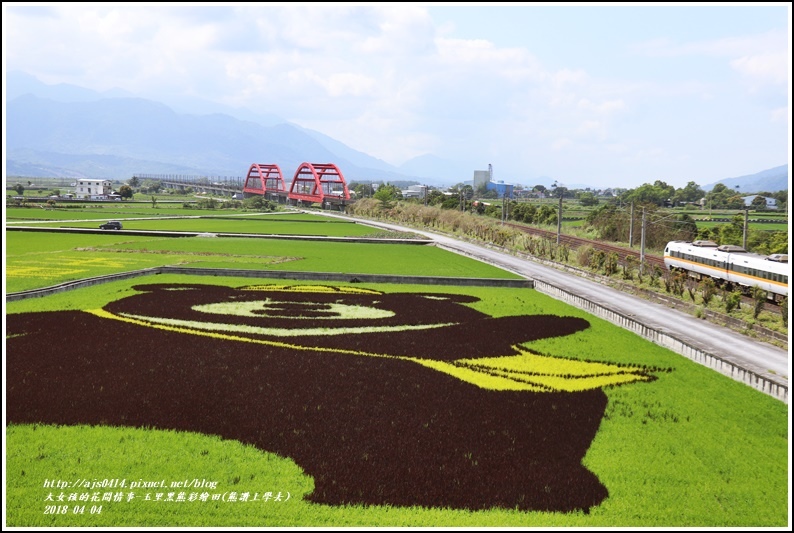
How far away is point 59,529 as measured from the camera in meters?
10.9

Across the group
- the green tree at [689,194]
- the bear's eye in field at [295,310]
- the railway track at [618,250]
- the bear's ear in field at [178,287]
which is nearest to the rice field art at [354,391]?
the bear's eye in field at [295,310]

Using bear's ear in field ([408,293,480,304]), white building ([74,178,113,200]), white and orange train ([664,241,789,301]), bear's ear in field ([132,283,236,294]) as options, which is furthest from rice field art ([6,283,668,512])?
white building ([74,178,113,200])

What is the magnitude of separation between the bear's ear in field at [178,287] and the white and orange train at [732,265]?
26636 millimetres

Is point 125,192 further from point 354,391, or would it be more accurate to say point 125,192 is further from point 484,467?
point 484,467

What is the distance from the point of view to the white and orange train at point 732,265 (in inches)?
1313

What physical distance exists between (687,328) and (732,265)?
40.4ft

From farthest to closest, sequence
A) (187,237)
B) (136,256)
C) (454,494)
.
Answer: (187,237) < (136,256) < (454,494)

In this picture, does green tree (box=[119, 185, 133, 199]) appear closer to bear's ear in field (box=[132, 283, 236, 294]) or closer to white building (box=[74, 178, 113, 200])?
white building (box=[74, 178, 113, 200])

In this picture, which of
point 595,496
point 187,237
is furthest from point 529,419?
point 187,237

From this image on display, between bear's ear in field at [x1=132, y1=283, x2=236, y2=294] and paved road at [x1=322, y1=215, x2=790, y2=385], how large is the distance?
60.8 feet

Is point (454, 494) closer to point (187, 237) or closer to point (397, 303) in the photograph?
point (397, 303)

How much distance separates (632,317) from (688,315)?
3.94m

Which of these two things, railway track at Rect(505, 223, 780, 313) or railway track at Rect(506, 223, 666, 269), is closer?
railway track at Rect(505, 223, 780, 313)

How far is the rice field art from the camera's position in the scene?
13.0 metres
